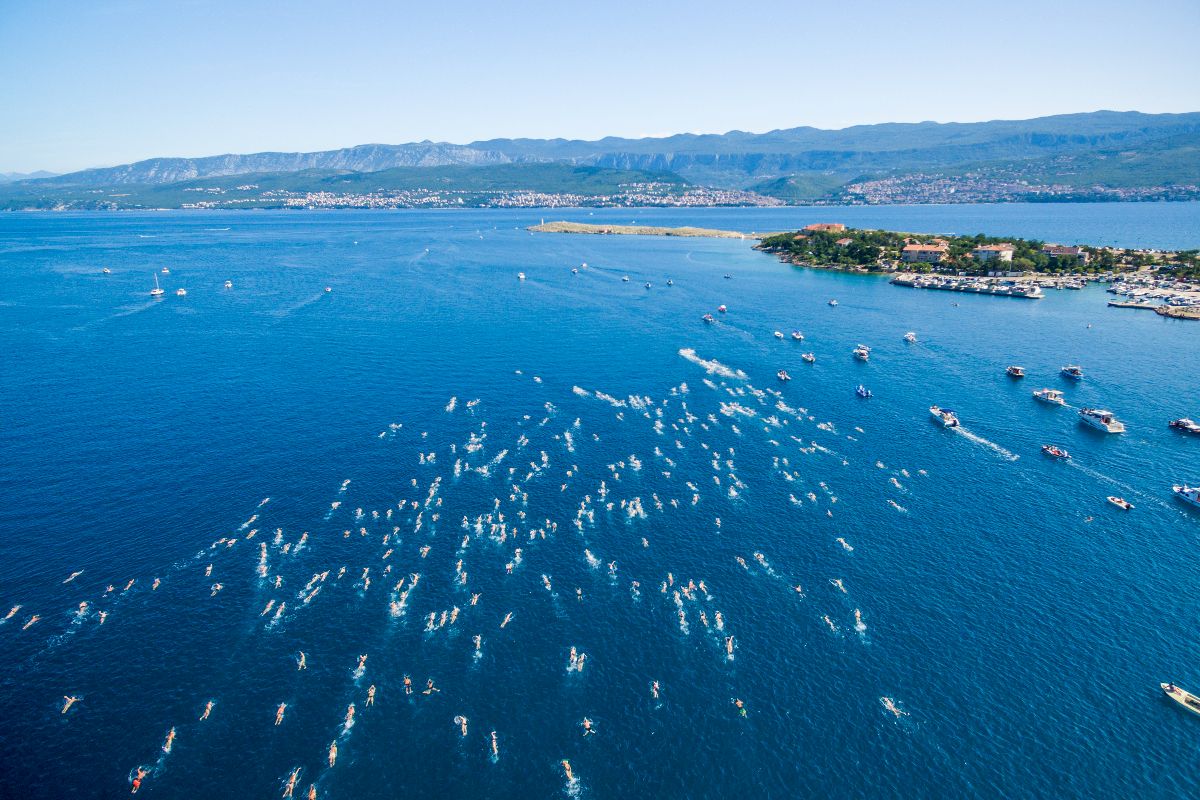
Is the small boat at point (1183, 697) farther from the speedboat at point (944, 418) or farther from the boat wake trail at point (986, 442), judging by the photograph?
the speedboat at point (944, 418)

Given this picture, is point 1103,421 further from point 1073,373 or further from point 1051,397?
point 1073,373

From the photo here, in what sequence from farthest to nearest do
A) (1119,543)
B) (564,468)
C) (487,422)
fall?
(487,422), (564,468), (1119,543)

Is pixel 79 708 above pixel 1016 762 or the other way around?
above

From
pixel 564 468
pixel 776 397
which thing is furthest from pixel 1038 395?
pixel 564 468

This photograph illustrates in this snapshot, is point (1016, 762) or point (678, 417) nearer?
point (1016, 762)

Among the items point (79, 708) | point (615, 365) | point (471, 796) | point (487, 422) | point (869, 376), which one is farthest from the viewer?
point (615, 365)

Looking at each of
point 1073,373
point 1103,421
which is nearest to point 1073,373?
point 1073,373

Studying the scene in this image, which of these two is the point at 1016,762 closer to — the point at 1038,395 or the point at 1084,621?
the point at 1084,621
